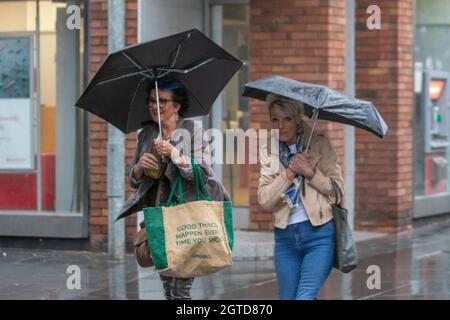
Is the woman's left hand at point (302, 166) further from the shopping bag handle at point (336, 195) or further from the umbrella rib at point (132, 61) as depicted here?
the umbrella rib at point (132, 61)

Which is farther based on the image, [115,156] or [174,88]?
[115,156]

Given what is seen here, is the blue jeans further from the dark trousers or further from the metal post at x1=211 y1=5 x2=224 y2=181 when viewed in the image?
the metal post at x1=211 y1=5 x2=224 y2=181

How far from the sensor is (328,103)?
669 centimetres

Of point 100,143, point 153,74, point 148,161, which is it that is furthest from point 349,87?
point 148,161

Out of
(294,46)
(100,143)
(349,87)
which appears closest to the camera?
(100,143)

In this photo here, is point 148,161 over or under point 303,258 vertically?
over

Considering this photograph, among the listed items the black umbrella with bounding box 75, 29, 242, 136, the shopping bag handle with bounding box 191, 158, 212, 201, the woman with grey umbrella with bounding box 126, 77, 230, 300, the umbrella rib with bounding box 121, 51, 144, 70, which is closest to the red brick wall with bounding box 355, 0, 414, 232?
the black umbrella with bounding box 75, 29, 242, 136

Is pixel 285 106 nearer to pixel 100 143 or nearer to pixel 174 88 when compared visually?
pixel 174 88

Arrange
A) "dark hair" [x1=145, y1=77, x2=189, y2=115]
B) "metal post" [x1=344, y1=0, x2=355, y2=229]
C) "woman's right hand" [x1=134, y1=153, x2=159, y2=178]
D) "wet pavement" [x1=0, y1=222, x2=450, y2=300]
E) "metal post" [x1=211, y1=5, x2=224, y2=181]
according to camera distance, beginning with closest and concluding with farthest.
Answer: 1. "woman's right hand" [x1=134, y1=153, x2=159, y2=178]
2. "dark hair" [x1=145, y1=77, x2=189, y2=115]
3. "wet pavement" [x1=0, y1=222, x2=450, y2=300]
4. "metal post" [x1=211, y1=5, x2=224, y2=181]
5. "metal post" [x1=344, y1=0, x2=355, y2=229]

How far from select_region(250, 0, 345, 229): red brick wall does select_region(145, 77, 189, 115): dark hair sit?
262 inches

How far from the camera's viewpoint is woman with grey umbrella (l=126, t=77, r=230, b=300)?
6578 millimetres

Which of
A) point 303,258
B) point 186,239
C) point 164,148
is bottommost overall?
point 303,258

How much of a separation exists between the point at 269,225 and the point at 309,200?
269 inches

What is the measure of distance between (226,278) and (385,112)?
4535mm
